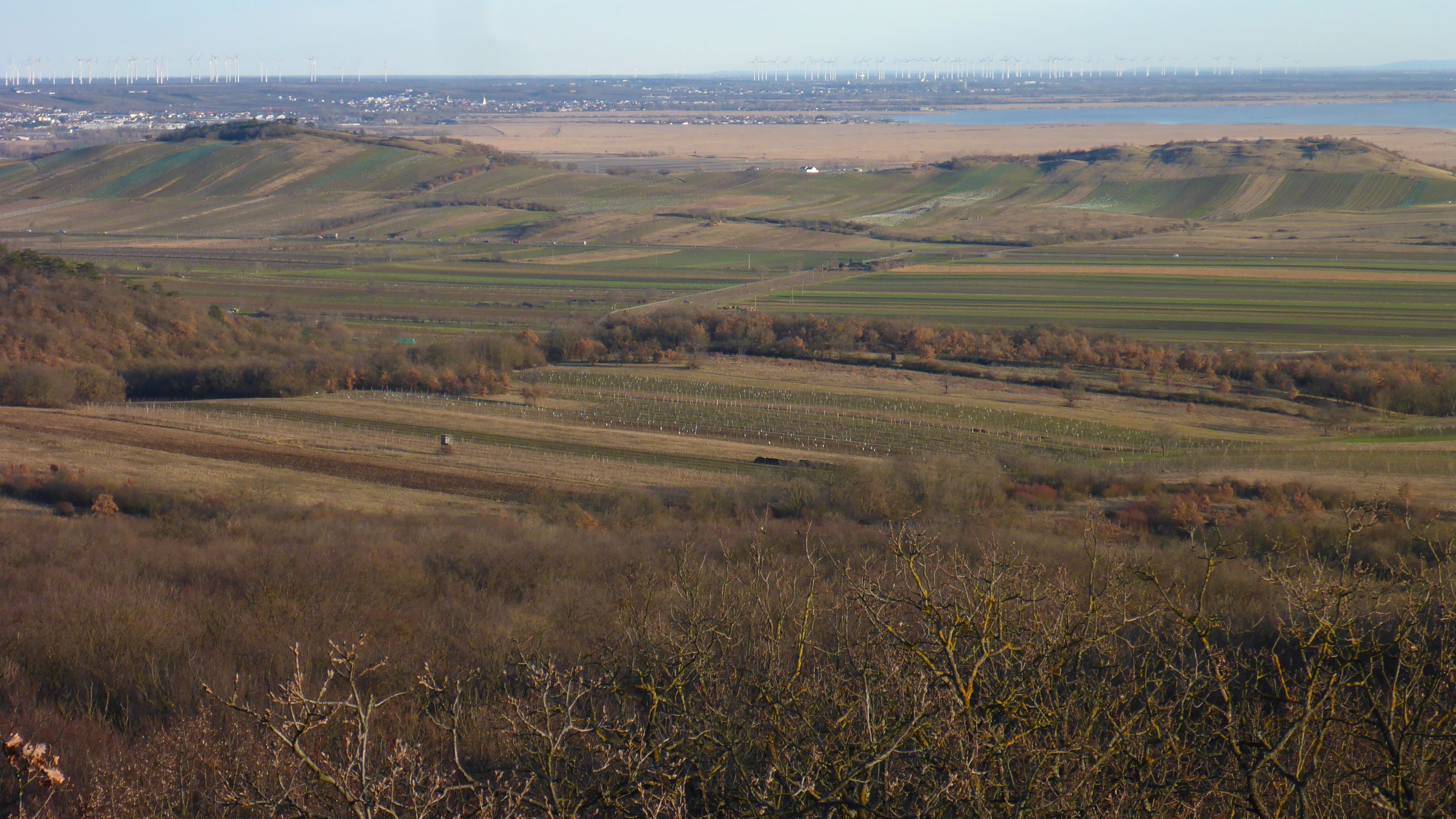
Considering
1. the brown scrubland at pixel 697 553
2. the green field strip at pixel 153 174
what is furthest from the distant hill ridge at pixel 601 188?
the brown scrubland at pixel 697 553

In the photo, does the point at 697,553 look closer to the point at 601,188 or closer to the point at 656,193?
the point at 656,193

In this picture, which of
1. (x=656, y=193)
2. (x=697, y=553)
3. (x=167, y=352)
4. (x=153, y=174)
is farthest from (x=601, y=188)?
(x=697, y=553)

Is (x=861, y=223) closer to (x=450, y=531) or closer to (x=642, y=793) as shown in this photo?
(x=450, y=531)

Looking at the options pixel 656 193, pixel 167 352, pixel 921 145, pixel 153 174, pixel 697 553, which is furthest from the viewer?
pixel 921 145

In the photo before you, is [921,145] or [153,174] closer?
[153,174]

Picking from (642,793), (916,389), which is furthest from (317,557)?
(916,389)

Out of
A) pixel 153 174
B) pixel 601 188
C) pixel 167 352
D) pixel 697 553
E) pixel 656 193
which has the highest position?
pixel 153 174
